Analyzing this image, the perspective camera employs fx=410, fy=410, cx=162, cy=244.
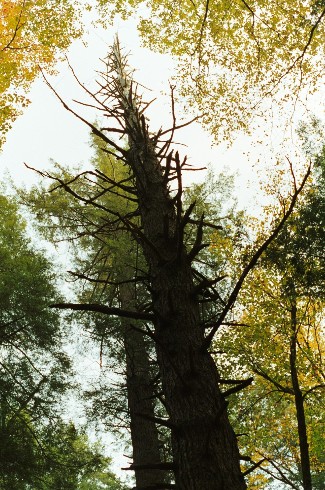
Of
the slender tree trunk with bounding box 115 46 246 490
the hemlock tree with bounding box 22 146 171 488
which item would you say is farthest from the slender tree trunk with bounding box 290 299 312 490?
the slender tree trunk with bounding box 115 46 246 490

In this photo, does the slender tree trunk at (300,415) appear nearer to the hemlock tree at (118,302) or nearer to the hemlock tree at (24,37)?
the hemlock tree at (118,302)

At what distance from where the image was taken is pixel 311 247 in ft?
28.6

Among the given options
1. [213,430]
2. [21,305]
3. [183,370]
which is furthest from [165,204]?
[21,305]

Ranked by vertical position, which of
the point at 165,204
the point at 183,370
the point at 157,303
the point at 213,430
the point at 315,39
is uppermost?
the point at 315,39

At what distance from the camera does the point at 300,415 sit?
7738mm

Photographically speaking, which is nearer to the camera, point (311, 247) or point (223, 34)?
point (223, 34)

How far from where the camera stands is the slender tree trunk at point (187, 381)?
193 centimetres

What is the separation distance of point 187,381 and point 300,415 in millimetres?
6546

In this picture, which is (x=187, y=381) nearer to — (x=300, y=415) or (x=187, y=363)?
(x=187, y=363)

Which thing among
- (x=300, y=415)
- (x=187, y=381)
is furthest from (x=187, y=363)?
(x=300, y=415)

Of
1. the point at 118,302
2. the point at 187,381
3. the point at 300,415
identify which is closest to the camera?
the point at 187,381

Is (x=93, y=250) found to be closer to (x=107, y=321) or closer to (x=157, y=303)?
(x=107, y=321)

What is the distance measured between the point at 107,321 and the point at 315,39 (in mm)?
7539

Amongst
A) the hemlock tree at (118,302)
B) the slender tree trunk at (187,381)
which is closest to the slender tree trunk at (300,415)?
the hemlock tree at (118,302)
